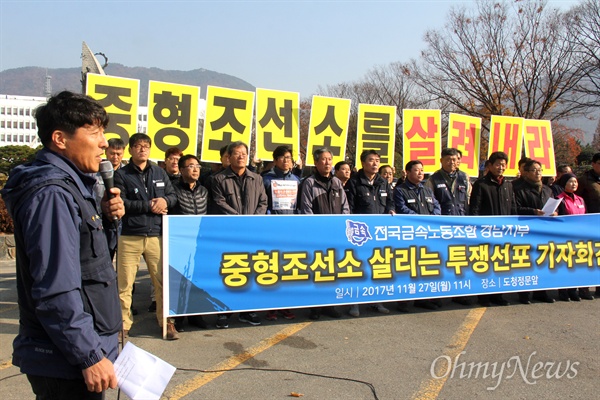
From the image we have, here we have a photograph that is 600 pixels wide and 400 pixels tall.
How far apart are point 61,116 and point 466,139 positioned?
318 inches

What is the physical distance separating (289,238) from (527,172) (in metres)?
3.83

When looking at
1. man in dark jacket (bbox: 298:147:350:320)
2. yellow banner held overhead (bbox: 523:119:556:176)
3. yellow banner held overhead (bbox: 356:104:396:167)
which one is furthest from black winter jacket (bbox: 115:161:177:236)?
yellow banner held overhead (bbox: 523:119:556:176)

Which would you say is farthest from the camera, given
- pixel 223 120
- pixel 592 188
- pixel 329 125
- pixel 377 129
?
pixel 377 129

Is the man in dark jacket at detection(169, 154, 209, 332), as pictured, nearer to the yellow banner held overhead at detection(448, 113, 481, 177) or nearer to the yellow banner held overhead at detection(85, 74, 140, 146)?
the yellow banner held overhead at detection(85, 74, 140, 146)

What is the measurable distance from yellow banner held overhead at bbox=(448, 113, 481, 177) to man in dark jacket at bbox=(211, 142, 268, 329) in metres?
4.45

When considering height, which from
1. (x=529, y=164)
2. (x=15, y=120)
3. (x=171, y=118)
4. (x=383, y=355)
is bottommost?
(x=383, y=355)

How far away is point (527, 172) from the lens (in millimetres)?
7164

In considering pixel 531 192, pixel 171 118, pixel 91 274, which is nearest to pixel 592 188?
pixel 531 192

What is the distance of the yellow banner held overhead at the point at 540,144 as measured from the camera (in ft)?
29.9

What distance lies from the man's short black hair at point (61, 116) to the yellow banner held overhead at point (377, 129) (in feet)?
20.4

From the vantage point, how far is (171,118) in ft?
22.6

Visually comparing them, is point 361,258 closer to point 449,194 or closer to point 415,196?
point 415,196

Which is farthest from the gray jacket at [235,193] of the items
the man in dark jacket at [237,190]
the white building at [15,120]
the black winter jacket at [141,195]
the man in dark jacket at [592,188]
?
the white building at [15,120]

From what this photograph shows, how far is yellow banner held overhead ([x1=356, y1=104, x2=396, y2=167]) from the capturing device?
8.03 meters
